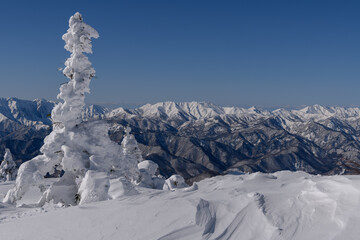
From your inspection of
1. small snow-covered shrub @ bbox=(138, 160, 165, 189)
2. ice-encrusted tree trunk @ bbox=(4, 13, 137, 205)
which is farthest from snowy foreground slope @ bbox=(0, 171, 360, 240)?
small snow-covered shrub @ bbox=(138, 160, 165, 189)

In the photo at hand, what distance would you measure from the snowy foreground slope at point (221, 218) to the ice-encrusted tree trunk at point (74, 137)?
610cm

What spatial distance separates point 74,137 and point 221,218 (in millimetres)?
10648

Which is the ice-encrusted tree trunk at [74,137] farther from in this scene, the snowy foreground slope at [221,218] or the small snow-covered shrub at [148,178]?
the small snow-covered shrub at [148,178]

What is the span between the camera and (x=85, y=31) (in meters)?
16.2

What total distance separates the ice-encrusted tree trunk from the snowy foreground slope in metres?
6.10

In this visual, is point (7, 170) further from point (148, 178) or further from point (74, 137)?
point (74, 137)

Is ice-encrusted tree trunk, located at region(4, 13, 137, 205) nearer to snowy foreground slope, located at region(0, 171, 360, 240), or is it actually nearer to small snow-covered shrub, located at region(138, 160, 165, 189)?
snowy foreground slope, located at region(0, 171, 360, 240)

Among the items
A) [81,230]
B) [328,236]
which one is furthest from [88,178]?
[328,236]

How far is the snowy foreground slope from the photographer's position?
6.98 meters

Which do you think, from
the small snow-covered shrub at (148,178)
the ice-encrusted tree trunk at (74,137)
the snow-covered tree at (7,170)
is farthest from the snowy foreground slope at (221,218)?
the snow-covered tree at (7,170)

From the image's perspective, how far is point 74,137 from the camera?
1583 centimetres

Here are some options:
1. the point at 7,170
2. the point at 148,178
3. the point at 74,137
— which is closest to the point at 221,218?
the point at 74,137

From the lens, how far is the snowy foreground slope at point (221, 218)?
698cm

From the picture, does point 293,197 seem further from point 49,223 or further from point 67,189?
point 67,189
